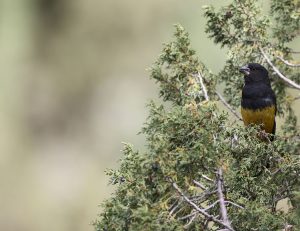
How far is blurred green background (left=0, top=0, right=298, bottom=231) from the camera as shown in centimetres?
2128

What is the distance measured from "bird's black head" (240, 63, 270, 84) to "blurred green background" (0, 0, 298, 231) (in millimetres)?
13119

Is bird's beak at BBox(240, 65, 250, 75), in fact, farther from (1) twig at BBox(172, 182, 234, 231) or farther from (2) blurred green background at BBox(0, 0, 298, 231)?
(2) blurred green background at BBox(0, 0, 298, 231)

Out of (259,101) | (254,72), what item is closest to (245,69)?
(254,72)

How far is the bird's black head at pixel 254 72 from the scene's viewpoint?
21.1 ft

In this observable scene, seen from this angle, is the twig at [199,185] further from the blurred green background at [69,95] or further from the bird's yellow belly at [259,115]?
the blurred green background at [69,95]

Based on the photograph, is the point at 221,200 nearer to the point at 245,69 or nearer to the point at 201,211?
the point at 201,211

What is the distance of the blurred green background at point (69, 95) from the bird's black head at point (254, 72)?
43.0 feet

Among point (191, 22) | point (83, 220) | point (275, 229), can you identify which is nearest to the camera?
point (275, 229)

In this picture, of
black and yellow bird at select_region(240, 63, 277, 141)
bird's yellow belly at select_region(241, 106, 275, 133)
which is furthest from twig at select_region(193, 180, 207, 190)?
bird's yellow belly at select_region(241, 106, 275, 133)

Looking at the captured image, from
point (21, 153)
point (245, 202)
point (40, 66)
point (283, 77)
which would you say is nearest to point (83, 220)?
point (21, 153)

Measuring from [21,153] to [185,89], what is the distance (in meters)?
17.7

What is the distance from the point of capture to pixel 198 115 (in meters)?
4.54

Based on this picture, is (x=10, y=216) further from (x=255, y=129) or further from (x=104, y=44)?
(x=255, y=129)

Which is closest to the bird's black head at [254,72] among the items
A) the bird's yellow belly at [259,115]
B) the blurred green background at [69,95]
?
the bird's yellow belly at [259,115]
